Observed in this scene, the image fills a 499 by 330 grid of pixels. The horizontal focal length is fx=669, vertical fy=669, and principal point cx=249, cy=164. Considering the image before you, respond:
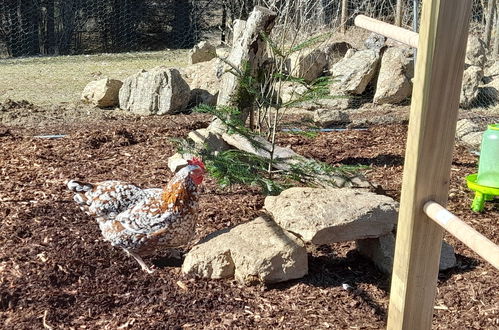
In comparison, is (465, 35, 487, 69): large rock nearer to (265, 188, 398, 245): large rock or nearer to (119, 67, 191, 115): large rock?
(119, 67, 191, 115): large rock

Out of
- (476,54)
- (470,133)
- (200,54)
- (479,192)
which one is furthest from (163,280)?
(200,54)

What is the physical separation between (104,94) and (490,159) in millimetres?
4977

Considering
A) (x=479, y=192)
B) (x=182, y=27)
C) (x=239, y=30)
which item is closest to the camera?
(x=479, y=192)

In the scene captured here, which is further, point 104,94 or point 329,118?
point 104,94

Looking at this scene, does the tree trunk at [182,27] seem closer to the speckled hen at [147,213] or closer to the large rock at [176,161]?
the large rock at [176,161]

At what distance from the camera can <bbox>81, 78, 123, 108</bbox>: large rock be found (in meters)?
8.24

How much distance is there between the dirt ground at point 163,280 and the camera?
3.31 m

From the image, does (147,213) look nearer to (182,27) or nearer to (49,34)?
(49,34)

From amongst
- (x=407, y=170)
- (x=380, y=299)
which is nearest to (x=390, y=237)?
(x=380, y=299)

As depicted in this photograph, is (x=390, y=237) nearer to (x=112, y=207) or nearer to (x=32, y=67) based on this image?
(x=112, y=207)

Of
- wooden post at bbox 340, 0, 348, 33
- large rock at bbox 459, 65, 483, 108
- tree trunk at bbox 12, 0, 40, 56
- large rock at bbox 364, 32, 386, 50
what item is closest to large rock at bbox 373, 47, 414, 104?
large rock at bbox 364, 32, 386, 50

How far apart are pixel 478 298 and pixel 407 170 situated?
6.09ft

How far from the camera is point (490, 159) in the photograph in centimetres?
475

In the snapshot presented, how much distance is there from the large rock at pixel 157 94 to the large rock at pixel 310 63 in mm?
1800
